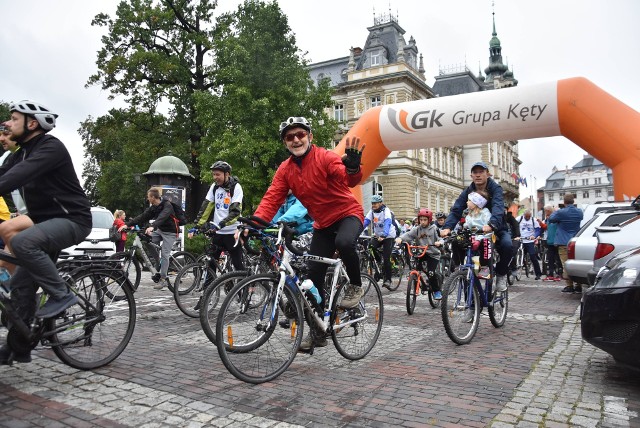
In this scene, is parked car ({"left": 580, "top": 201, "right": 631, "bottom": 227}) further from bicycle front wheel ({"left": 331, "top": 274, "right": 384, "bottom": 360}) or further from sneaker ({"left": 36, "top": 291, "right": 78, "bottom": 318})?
sneaker ({"left": 36, "top": 291, "right": 78, "bottom": 318})

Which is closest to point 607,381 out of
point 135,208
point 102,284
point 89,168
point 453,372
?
point 453,372

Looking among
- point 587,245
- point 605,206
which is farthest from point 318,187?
point 605,206

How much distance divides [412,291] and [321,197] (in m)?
3.77

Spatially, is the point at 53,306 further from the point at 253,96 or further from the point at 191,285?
the point at 253,96

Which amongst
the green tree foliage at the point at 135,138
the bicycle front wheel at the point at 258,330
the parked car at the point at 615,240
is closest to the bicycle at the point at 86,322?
the bicycle front wheel at the point at 258,330

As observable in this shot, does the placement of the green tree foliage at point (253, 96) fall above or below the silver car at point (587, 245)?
above

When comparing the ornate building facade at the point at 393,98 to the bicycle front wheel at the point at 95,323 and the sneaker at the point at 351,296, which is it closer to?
the sneaker at the point at 351,296

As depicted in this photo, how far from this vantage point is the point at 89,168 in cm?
5859

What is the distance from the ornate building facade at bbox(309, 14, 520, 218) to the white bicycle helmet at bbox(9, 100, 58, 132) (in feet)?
136

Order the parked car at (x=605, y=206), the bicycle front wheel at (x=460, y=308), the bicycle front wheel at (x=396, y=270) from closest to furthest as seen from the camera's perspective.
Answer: the bicycle front wheel at (x=460, y=308) < the parked car at (x=605, y=206) < the bicycle front wheel at (x=396, y=270)

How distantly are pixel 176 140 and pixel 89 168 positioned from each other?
31.4 m

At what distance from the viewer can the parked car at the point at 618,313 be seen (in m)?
3.68

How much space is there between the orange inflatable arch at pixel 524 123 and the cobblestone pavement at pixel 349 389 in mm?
6515

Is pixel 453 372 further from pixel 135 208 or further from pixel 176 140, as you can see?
pixel 135 208
